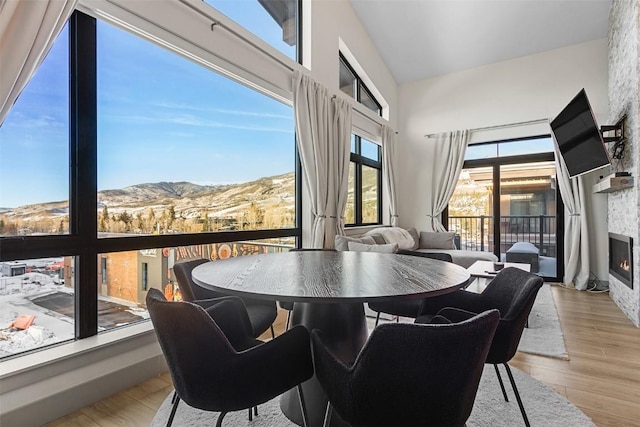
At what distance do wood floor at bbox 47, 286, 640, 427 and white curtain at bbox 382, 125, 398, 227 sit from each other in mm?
3122

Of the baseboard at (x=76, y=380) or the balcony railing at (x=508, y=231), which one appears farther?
the balcony railing at (x=508, y=231)

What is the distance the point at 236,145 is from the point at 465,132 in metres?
4.26

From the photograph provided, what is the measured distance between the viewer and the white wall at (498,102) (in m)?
4.60

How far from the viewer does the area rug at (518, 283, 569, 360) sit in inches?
96.7

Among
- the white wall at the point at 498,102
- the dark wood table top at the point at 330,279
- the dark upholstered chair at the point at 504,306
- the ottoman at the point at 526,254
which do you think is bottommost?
the ottoman at the point at 526,254

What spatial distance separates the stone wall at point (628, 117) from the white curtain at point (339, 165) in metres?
2.92

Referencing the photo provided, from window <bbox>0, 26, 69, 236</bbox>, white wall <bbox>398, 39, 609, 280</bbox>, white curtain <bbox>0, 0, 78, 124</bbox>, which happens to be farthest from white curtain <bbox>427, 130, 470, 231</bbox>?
white curtain <bbox>0, 0, 78, 124</bbox>

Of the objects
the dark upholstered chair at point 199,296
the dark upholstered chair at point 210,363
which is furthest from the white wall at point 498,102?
the dark upholstered chair at point 210,363

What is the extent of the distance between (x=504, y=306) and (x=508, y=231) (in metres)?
4.50

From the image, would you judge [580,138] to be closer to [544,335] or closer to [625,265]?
[625,265]

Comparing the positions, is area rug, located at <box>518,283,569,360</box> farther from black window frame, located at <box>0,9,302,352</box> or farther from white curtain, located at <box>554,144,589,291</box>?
black window frame, located at <box>0,9,302,352</box>

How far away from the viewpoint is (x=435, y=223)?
5855 mm

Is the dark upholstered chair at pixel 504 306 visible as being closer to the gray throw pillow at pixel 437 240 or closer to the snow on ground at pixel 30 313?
the snow on ground at pixel 30 313

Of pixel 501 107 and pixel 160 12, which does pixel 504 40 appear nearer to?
Result: pixel 501 107
